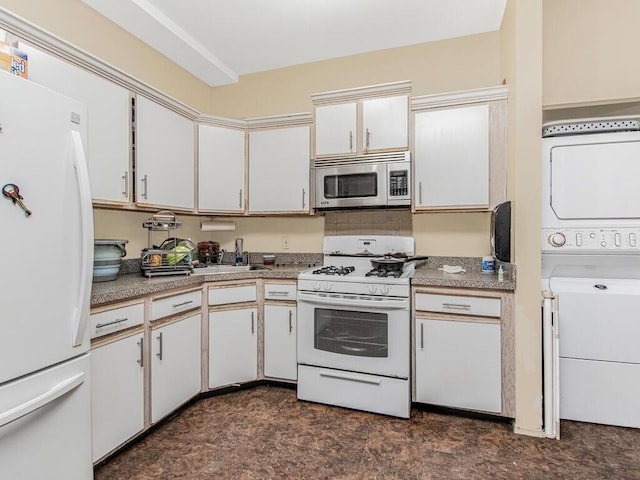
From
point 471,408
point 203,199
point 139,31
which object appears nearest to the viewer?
point 471,408

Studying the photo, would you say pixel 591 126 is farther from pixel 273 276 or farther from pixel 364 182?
pixel 273 276

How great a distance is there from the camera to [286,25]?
273 centimetres

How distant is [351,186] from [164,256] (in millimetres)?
1468

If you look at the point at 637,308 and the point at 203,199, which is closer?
the point at 637,308

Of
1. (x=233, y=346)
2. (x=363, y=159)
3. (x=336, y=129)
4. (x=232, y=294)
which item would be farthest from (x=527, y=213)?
(x=233, y=346)

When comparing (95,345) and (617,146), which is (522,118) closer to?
(617,146)

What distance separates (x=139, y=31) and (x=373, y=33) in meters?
1.84

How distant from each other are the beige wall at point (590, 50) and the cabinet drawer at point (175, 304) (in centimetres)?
286

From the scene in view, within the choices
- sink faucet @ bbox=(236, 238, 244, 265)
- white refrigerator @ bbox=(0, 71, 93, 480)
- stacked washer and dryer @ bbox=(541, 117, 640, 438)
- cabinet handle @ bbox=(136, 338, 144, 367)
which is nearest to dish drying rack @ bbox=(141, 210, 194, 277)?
cabinet handle @ bbox=(136, 338, 144, 367)

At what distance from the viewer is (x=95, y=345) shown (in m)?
1.71

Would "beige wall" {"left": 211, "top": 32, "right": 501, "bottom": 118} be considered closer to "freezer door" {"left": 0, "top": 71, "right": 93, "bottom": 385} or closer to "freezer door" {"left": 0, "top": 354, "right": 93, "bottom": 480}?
"freezer door" {"left": 0, "top": 71, "right": 93, "bottom": 385}

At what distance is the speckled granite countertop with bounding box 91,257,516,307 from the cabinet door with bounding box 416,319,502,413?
26cm

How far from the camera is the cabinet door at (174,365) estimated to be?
2090 millimetres

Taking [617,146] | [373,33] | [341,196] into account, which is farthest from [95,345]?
[617,146]
